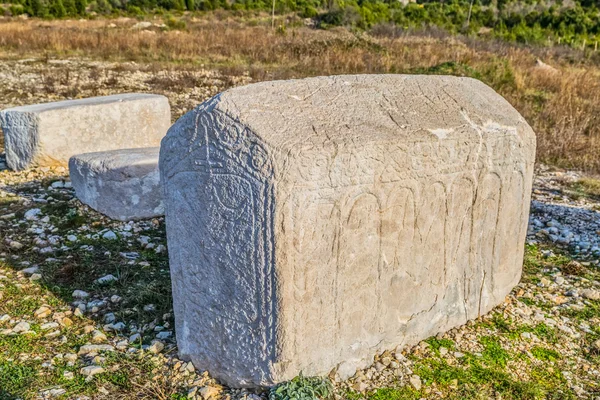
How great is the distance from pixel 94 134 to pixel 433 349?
4170mm

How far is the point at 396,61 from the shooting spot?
1190 cm

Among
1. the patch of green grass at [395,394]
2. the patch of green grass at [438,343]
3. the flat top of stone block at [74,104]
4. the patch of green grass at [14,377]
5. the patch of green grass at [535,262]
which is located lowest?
the patch of green grass at [535,262]

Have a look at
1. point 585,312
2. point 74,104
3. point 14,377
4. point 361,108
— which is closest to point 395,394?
point 361,108

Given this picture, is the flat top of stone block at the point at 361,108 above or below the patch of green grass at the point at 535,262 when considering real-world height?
above

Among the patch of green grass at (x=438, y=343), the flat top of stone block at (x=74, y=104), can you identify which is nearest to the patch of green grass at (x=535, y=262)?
the patch of green grass at (x=438, y=343)

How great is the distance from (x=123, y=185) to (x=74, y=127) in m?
1.47

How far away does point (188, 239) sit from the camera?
2441 millimetres

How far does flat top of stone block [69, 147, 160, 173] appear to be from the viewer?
14.8 feet

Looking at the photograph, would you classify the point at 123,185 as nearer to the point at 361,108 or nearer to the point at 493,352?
the point at 361,108

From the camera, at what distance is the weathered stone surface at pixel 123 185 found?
14.6 ft

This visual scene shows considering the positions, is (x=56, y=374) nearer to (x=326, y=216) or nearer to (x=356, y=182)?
(x=326, y=216)

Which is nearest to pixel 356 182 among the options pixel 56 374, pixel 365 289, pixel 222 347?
pixel 365 289

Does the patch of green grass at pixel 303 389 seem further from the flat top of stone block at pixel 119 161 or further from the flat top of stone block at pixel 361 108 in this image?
the flat top of stone block at pixel 119 161

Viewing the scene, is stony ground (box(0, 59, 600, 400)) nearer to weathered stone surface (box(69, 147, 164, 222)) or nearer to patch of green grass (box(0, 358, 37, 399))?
patch of green grass (box(0, 358, 37, 399))
